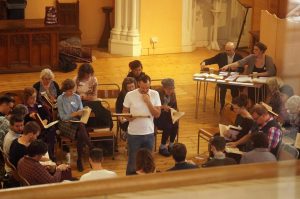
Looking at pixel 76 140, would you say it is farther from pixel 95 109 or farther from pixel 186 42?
pixel 186 42

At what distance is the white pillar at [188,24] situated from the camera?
15.1 metres

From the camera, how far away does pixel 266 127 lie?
7.31 m

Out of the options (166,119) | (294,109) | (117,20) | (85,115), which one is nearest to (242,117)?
(294,109)

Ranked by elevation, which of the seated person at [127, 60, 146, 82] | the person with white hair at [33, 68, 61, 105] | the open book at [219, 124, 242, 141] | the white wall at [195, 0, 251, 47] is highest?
the white wall at [195, 0, 251, 47]

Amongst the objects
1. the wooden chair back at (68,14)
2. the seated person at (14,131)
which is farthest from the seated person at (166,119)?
the wooden chair back at (68,14)

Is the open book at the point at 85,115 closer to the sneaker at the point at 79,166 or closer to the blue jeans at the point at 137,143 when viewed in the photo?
the sneaker at the point at 79,166

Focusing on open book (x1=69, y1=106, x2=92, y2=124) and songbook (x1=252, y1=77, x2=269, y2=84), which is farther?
songbook (x1=252, y1=77, x2=269, y2=84)

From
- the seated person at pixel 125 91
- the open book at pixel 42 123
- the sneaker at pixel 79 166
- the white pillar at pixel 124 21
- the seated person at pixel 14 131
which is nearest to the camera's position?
the seated person at pixel 14 131

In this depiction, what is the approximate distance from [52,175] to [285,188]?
14.6 ft

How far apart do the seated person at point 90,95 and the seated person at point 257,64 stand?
8.12ft

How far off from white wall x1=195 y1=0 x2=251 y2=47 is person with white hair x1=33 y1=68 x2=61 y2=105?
7.35 m

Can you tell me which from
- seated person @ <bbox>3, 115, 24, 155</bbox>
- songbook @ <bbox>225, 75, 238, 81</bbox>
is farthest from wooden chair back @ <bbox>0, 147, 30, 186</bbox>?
songbook @ <bbox>225, 75, 238, 81</bbox>

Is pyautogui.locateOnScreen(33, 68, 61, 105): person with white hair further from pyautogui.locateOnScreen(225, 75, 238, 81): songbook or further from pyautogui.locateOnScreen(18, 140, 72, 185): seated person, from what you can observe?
pyautogui.locateOnScreen(225, 75, 238, 81): songbook

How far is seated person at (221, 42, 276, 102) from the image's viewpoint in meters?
9.76
